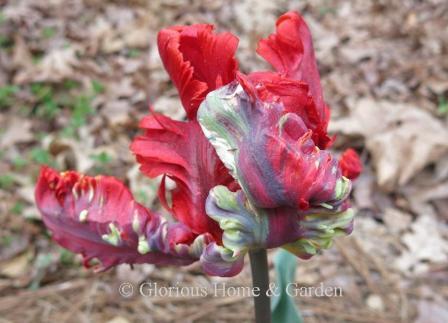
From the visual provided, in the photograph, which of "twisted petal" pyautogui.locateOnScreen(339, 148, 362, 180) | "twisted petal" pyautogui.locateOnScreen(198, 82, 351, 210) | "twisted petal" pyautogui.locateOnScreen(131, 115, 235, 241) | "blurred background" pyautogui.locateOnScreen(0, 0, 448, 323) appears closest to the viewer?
"twisted petal" pyautogui.locateOnScreen(198, 82, 351, 210)

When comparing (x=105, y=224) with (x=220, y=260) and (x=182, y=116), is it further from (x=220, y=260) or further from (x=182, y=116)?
(x=182, y=116)

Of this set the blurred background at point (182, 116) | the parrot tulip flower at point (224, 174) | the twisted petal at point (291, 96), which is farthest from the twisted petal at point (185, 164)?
the blurred background at point (182, 116)

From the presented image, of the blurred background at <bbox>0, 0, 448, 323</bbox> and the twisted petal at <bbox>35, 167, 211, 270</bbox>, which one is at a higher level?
the blurred background at <bbox>0, 0, 448, 323</bbox>

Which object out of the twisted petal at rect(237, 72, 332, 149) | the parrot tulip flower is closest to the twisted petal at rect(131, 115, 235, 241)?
the parrot tulip flower

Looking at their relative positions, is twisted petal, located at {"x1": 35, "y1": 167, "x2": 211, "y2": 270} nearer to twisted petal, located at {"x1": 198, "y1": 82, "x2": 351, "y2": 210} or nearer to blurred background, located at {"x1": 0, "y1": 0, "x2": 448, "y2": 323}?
twisted petal, located at {"x1": 198, "y1": 82, "x2": 351, "y2": 210}

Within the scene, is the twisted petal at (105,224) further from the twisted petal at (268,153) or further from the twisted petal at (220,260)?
the twisted petal at (268,153)

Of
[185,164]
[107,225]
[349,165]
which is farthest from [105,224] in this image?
[349,165]
